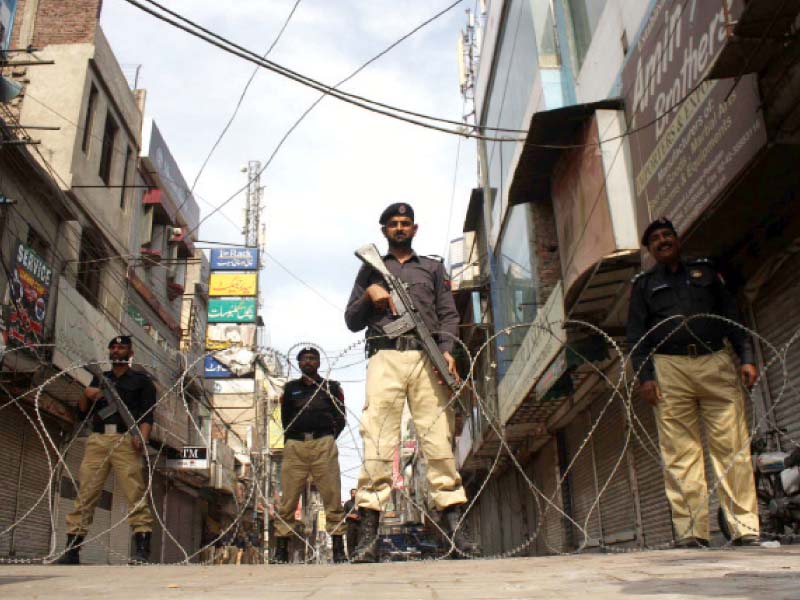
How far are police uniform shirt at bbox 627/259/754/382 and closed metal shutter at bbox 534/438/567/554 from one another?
32.1 feet

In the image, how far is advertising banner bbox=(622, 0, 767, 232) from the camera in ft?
16.9

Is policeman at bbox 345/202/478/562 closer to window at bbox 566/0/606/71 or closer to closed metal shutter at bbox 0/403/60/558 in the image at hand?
window at bbox 566/0/606/71

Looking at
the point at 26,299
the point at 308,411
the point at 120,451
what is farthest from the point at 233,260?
the point at 120,451

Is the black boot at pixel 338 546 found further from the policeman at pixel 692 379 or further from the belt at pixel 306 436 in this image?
the policeman at pixel 692 379

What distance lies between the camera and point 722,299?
4684 millimetres

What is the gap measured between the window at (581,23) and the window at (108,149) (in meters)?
11.2

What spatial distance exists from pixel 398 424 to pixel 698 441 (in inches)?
72.3

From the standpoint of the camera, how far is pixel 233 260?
24.9m

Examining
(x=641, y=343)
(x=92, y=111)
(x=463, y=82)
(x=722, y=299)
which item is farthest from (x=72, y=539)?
(x=463, y=82)

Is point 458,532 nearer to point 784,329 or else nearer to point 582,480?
point 784,329

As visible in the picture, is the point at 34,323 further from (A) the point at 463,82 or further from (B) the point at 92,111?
(A) the point at 463,82

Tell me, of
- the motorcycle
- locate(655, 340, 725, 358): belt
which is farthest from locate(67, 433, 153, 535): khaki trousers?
the motorcycle

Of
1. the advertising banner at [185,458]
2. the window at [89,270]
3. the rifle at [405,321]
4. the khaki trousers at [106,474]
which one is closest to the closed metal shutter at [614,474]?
the rifle at [405,321]

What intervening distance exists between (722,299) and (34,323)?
10.8 m
